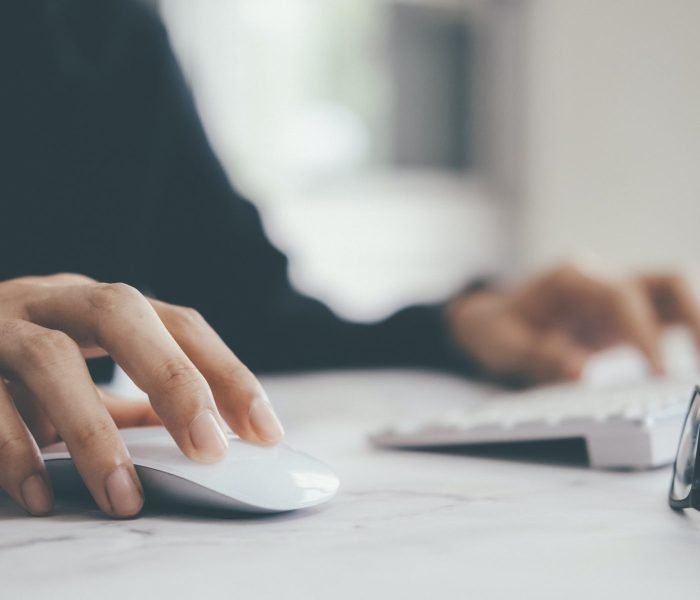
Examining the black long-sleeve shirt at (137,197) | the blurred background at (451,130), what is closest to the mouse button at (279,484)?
the black long-sleeve shirt at (137,197)

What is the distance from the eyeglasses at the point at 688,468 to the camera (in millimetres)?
367

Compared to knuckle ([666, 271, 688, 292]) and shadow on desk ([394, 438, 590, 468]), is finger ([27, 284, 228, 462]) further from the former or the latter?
knuckle ([666, 271, 688, 292])

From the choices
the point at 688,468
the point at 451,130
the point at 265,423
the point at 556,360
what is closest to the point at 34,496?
the point at 265,423

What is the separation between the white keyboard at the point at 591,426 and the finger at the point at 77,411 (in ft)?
0.79

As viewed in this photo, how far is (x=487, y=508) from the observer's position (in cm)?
39

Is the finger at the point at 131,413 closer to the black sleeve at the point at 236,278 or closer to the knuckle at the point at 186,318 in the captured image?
the knuckle at the point at 186,318

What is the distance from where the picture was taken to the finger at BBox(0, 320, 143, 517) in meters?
0.36

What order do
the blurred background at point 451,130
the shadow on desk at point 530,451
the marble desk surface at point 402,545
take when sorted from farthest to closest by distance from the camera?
the blurred background at point 451,130
the shadow on desk at point 530,451
the marble desk surface at point 402,545

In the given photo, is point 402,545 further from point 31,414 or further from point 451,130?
point 451,130

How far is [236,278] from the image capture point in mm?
1128

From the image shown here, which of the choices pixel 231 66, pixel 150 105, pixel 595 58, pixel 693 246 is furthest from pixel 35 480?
pixel 595 58

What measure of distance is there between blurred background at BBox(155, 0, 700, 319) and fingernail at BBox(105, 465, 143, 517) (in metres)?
1.69

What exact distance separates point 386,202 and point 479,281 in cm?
126

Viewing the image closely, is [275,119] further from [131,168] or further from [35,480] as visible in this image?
[35,480]
